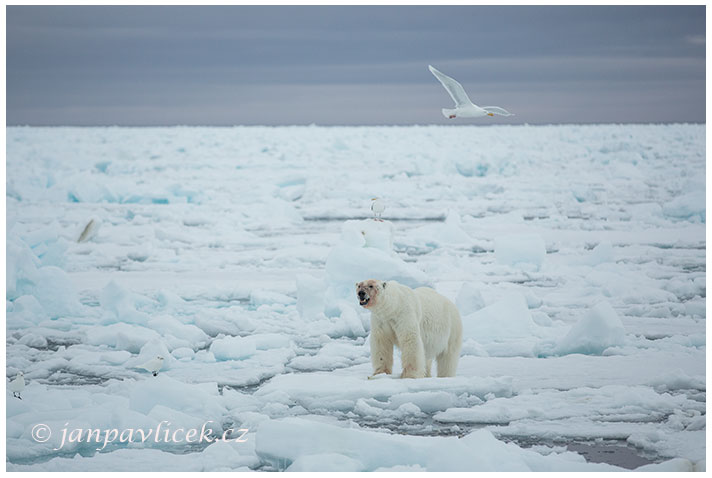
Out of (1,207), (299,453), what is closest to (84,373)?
(1,207)

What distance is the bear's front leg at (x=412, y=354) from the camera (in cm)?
432

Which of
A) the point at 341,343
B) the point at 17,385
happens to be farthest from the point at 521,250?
the point at 17,385

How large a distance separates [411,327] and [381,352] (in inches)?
10.6

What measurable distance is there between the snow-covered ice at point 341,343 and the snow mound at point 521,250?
0.10 feet

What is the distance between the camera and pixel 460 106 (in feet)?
19.7

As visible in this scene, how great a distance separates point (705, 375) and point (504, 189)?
12405 mm

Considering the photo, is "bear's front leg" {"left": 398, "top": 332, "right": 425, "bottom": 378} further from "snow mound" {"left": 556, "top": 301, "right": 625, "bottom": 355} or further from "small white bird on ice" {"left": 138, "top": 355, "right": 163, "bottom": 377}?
"small white bird on ice" {"left": 138, "top": 355, "right": 163, "bottom": 377}

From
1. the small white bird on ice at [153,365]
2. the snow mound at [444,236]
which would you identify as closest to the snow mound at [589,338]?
the small white bird on ice at [153,365]

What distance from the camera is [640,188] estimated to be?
53.8ft

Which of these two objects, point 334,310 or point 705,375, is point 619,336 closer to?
point 705,375

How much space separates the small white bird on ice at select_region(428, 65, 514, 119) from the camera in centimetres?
554

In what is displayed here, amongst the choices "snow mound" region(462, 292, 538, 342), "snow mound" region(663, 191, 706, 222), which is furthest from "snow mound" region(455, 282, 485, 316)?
"snow mound" region(663, 191, 706, 222)

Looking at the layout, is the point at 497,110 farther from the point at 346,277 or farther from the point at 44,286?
the point at 44,286

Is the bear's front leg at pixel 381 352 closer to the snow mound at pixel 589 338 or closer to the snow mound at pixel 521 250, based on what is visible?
the snow mound at pixel 589 338
